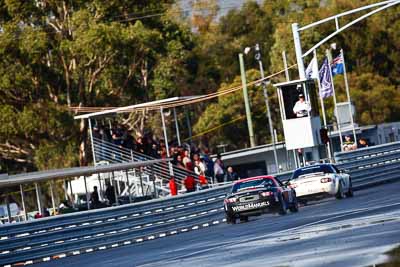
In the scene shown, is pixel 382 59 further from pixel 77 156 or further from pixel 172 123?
pixel 77 156

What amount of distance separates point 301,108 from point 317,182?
9450 millimetres

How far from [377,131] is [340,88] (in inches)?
686

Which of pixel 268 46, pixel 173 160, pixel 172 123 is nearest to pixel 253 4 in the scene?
pixel 268 46

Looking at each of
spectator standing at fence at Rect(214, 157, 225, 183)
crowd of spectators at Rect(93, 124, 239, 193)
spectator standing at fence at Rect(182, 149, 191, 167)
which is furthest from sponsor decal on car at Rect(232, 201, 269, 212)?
spectator standing at fence at Rect(182, 149, 191, 167)

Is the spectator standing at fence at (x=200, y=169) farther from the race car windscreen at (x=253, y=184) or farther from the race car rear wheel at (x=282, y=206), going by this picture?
the race car rear wheel at (x=282, y=206)

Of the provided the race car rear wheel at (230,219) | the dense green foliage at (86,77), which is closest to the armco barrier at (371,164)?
the race car rear wheel at (230,219)

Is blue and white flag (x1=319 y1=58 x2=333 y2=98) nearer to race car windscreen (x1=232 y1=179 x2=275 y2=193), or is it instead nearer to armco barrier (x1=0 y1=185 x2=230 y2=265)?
armco barrier (x1=0 y1=185 x2=230 y2=265)

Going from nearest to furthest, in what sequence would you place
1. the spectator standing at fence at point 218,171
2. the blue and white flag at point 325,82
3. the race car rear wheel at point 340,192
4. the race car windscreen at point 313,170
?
the race car windscreen at point 313,170, the race car rear wheel at point 340,192, the spectator standing at fence at point 218,171, the blue and white flag at point 325,82

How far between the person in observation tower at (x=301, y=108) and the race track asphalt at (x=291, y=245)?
1507 centimetres

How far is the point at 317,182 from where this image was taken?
39.0 metres

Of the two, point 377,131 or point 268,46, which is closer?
point 377,131

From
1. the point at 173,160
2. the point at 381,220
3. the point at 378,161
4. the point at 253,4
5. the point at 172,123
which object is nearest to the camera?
the point at 381,220

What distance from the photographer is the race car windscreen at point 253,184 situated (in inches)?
1383

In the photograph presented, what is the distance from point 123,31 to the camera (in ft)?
227
